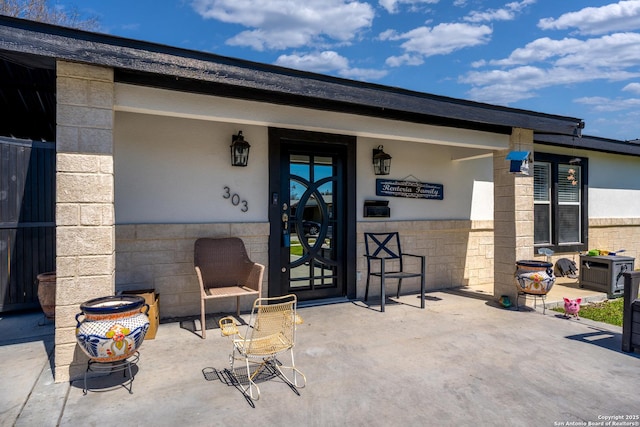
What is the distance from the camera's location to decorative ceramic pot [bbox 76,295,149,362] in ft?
8.62

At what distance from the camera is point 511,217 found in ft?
17.9

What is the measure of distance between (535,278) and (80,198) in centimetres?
524

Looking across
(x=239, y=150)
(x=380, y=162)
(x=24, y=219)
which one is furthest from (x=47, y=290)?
(x=380, y=162)

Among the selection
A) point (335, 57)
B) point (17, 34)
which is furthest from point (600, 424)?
point (335, 57)

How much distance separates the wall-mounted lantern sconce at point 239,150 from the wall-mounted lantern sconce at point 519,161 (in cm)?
378

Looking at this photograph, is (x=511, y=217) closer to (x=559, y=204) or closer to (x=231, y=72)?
(x=559, y=204)

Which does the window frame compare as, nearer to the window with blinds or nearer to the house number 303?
the window with blinds

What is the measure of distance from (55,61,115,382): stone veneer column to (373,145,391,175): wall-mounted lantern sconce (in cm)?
376

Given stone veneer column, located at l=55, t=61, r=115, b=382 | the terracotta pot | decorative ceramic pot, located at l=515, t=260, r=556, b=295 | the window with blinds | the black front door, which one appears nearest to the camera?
stone veneer column, located at l=55, t=61, r=115, b=382

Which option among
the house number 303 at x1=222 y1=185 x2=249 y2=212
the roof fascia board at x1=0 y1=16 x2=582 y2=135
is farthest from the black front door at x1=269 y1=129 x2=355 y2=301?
the roof fascia board at x1=0 y1=16 x2=582 y2=135

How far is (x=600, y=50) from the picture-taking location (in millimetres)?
10938

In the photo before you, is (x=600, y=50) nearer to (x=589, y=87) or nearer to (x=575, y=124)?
(x=589, y=87)

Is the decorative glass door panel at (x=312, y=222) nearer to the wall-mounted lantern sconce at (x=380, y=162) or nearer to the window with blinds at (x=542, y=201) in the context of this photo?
the wall-mounted lantern sconce at (x=380, y=162)

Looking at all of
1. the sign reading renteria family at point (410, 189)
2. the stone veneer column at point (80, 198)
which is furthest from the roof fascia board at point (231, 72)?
the sign reading renteria family at point (410, 189)
